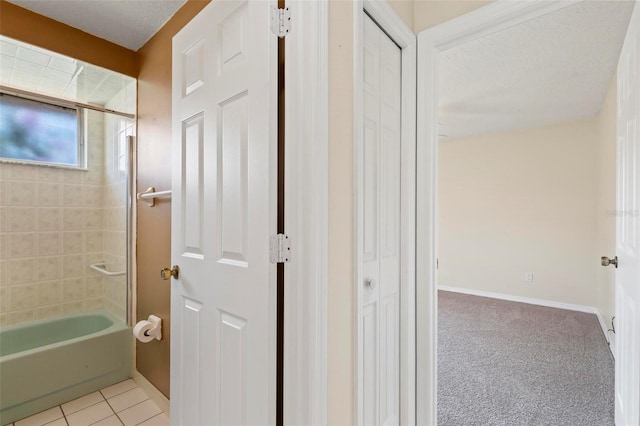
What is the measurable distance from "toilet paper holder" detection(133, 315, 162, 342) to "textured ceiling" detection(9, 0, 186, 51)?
1.78 metres

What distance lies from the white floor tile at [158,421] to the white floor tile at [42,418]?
542 mm

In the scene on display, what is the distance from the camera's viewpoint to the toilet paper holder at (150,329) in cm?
175

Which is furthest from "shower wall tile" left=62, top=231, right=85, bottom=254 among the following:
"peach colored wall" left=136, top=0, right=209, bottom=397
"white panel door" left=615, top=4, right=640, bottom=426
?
"white panel door" left=615, top=4, right=640, bottom=426

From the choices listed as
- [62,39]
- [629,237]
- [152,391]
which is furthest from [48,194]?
[629,237]

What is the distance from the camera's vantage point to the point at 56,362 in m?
1.89

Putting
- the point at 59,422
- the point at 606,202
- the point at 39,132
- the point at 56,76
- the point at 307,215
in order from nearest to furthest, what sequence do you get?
the point at 307,215, the point at 59,422, the point at 56,76, the point at 39,132, the point at 606,202

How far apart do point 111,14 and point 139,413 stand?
2.34 metres

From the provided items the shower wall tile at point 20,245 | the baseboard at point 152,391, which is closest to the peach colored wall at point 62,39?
the shower wall tile at point 20,245

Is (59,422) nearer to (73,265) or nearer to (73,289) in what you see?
(73,289)

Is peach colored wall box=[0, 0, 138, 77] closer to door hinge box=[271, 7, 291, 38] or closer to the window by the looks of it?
the window

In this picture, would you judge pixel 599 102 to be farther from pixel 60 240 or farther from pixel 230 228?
pixel 60 240

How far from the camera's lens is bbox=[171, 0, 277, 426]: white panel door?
99cm

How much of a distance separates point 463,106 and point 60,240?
4024 millimetres

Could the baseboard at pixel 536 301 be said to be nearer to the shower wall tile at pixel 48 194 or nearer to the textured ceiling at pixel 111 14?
the textured ceiling at pixel 111 14
